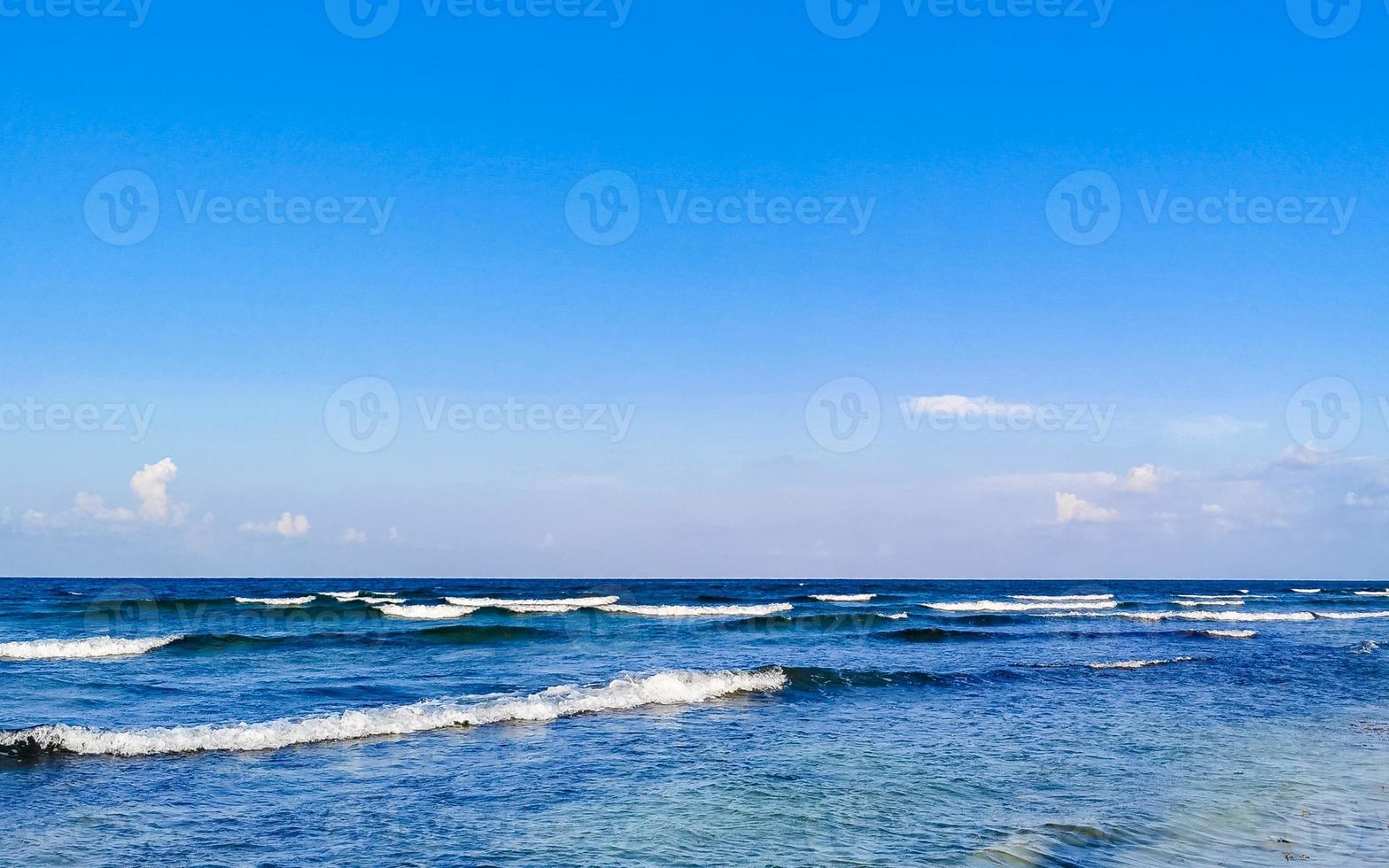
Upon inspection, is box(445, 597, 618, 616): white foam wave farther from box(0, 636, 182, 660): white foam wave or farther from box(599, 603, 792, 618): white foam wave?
box(0, 636, 182, 660): white foam wave

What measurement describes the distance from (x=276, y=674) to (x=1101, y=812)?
18761 mm

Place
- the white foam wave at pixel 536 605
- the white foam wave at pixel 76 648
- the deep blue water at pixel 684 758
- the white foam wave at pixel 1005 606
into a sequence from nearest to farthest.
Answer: the deep blue water at pixel 684 758 < the white foam wave at pixel 76 648 < the white foam wave at pixel 536 605 < the white foam wave at pixel 1005 606

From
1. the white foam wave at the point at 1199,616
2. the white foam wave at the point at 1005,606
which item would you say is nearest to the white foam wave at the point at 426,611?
the white foam wave at the point at 1005,606

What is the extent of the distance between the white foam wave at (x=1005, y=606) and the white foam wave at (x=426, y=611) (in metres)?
29.1

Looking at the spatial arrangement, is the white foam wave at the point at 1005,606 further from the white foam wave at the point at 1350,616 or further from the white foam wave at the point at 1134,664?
the white foam wave at the point at 1134,664

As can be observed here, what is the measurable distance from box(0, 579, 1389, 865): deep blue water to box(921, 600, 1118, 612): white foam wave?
30.5 meters

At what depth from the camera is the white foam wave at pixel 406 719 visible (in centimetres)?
1343

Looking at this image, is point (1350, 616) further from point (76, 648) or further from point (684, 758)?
point (76, 648)

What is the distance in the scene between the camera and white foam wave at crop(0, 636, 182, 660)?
25.9 meters

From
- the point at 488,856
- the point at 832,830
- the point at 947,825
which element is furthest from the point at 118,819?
the point at 947,825

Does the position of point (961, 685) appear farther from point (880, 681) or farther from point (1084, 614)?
point (1084, 614)

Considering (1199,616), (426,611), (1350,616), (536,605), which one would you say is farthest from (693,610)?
(1350,616)

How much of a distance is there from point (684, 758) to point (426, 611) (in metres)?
39.4

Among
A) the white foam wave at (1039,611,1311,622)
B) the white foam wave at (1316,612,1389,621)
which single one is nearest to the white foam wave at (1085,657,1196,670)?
the white foam wave at (1039,611,1311,622)
